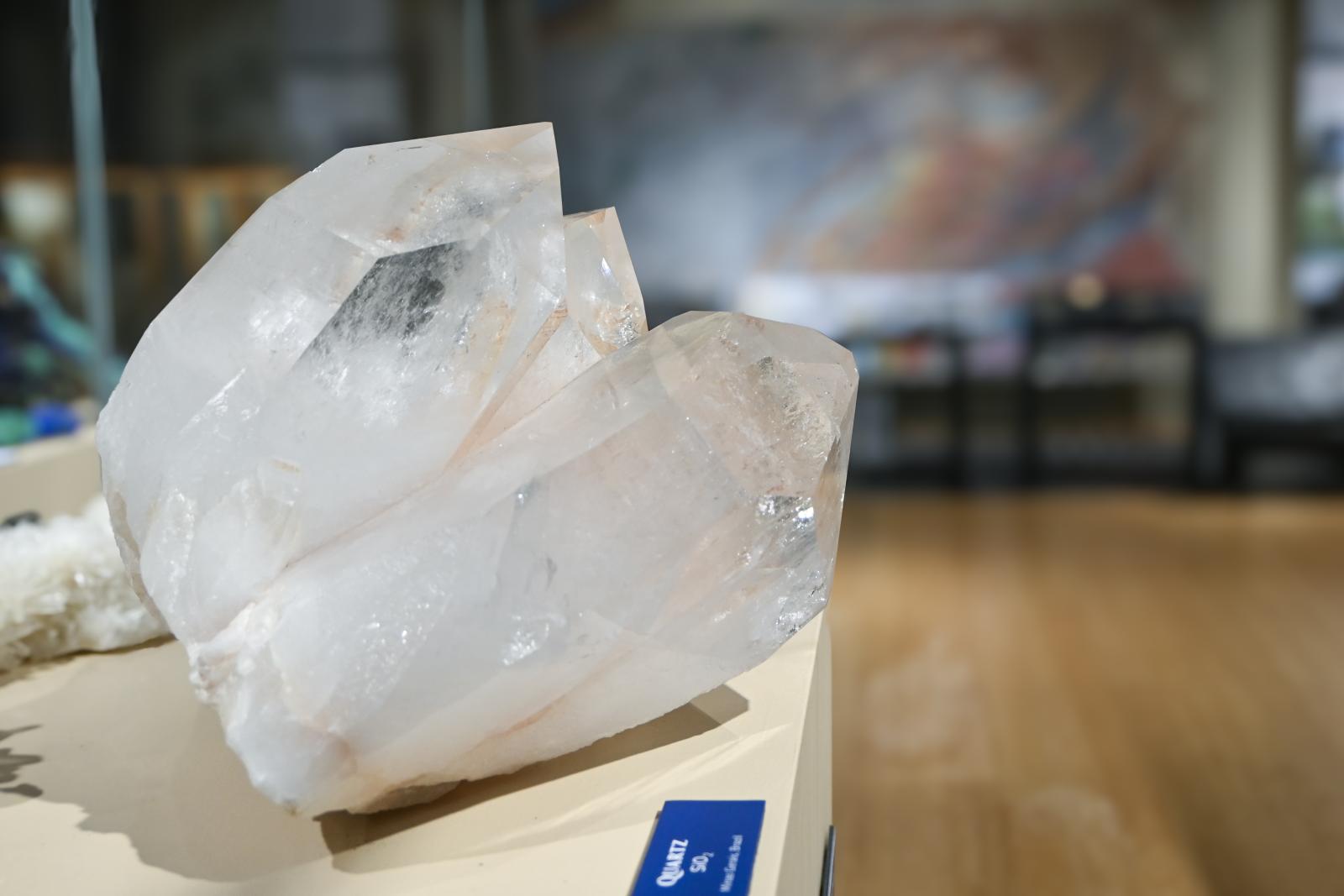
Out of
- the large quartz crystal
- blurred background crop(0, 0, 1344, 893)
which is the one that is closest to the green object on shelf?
blurred background crop(0, 0, 1344, 893)

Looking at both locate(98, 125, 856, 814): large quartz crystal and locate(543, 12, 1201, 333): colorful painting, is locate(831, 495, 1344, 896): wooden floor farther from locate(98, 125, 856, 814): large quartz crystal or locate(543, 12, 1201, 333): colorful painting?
locate(543, 12, 1201, 333): colorful painting

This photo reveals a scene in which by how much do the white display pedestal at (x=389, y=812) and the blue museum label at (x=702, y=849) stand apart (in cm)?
1

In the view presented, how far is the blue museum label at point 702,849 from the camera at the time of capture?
732 mm

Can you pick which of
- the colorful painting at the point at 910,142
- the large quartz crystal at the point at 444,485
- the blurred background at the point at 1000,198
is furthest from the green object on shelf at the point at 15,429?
the colorful painting at the point at 910,142

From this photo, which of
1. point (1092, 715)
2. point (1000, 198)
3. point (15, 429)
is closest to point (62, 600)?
point (15, 429)

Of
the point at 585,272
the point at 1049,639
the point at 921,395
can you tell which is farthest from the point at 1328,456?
the point at 585,272

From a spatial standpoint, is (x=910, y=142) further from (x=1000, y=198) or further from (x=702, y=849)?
(x=702, y=849)

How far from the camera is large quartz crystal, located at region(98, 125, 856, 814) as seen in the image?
0.81 metres

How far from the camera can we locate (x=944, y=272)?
6.77m

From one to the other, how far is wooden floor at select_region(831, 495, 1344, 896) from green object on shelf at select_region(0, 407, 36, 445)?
1518 mm

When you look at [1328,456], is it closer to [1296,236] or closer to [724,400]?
[1296,236]

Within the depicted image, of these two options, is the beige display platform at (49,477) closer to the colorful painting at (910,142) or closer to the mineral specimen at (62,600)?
the mineral specimen at (62,600)

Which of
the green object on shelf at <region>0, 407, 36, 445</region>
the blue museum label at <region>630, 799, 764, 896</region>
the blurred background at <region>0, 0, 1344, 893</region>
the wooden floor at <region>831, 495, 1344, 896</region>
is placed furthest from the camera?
the blurred background at <region>0, 0, 1344, 893</region>

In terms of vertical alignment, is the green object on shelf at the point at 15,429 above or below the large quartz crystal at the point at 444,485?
below
